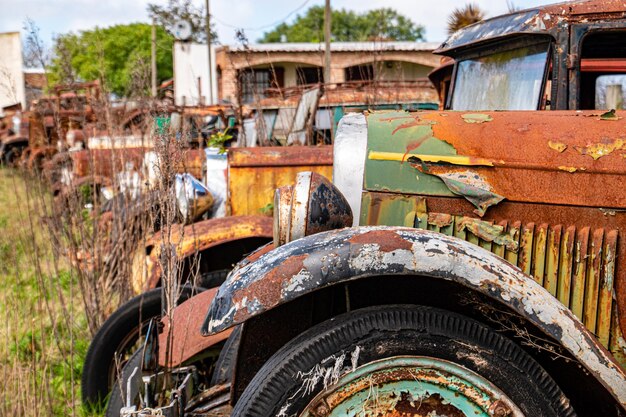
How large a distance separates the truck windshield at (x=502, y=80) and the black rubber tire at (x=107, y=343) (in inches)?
68.2

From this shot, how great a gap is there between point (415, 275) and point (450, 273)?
0.35 ft

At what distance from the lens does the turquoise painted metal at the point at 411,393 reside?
196 cm

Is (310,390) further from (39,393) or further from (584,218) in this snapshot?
(39,393)

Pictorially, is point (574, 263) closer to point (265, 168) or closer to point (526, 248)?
point (526, 248)

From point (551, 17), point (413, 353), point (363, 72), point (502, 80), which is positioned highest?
point (363, 72)

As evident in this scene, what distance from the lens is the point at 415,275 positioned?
2.04 meters

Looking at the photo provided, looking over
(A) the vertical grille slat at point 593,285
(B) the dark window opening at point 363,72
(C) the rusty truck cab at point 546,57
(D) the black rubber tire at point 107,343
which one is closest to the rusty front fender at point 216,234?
(D) the black rubber tire at point 107,343

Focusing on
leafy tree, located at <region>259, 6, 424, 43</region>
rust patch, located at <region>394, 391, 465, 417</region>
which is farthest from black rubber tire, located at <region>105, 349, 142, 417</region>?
leafy tree, located at <region>259, 6, 424, 43</region>

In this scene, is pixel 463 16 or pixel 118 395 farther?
pixel 463 16

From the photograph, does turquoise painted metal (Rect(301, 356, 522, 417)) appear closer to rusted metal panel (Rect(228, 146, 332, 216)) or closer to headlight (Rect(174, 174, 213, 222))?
headlight (Rect(174, 174, 213, 222))

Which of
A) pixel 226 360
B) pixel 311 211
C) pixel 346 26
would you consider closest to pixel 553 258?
pixel 311 211

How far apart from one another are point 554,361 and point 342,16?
48.1 meters

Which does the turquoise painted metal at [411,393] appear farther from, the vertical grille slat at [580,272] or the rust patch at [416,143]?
the rust patch at [416,143]

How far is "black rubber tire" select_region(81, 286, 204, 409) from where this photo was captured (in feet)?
11.8
